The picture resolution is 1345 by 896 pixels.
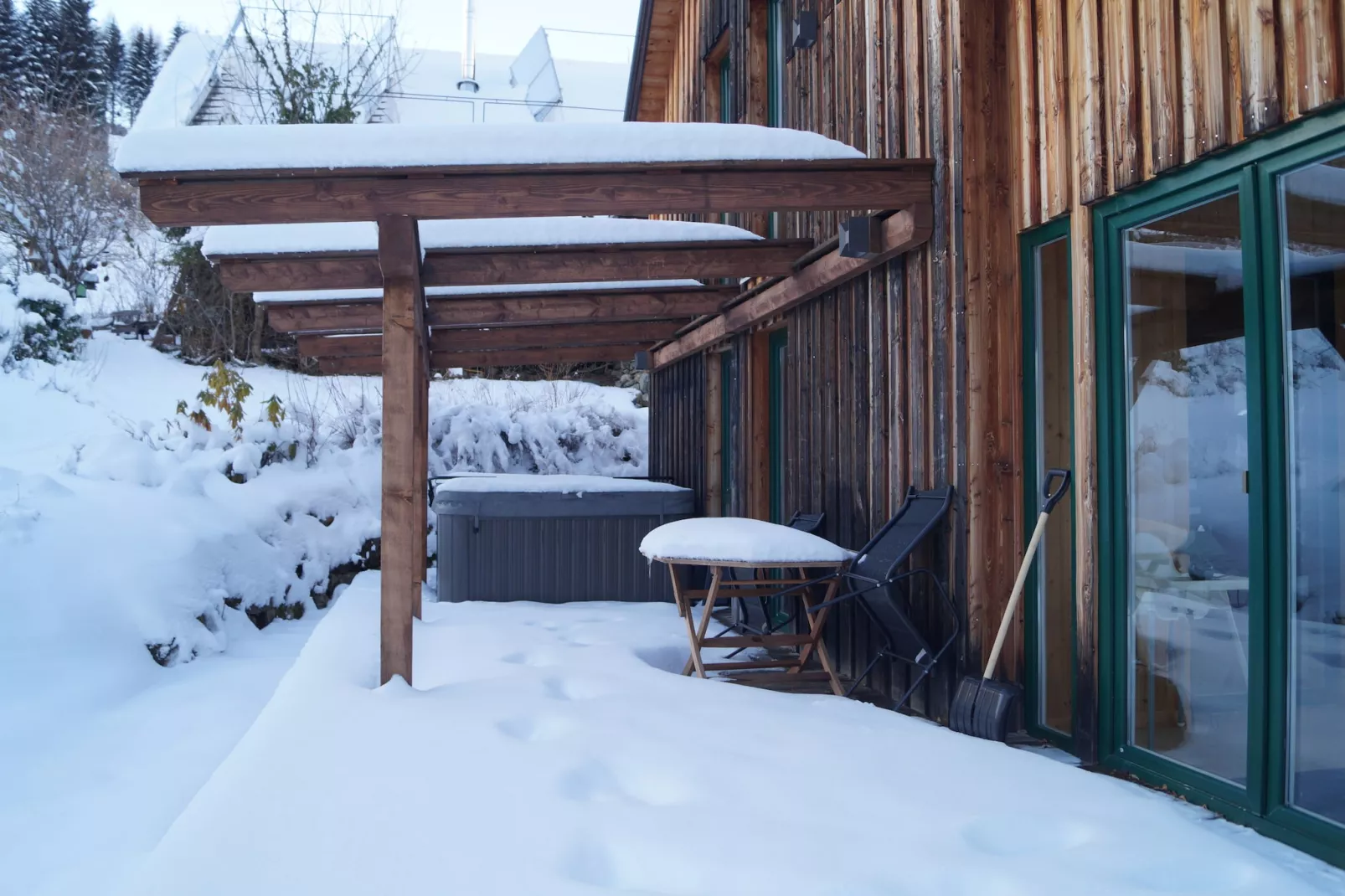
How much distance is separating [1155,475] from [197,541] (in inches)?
248

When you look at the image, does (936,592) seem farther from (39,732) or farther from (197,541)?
(197,541)

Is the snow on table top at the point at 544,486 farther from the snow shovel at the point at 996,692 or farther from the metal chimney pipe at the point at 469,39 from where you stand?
the metal chimney pipe at the point at 469,39

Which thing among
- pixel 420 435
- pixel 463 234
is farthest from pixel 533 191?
pixel 420 435

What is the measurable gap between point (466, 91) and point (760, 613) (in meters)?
19.8

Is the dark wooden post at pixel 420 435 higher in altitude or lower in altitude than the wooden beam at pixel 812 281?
lower

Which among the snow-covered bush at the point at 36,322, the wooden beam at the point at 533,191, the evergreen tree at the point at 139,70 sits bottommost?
the wooden beam at the point at 533,191

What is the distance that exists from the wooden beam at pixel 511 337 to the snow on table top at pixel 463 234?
2359 millimetres

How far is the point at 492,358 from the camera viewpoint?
8234 millimetres

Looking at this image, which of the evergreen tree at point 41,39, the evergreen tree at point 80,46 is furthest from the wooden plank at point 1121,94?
the evergreen tree at point 41,39

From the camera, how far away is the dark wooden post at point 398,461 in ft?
12.1

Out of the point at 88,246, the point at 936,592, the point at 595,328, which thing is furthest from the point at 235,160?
the point at 88,246

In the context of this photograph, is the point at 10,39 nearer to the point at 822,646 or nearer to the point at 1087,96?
the point at 822,646

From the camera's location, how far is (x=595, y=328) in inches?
288

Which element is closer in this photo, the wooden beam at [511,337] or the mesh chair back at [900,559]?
the mesh chair back at [900,559]
